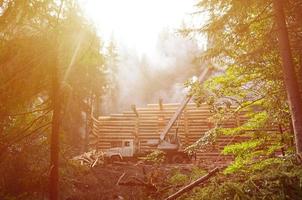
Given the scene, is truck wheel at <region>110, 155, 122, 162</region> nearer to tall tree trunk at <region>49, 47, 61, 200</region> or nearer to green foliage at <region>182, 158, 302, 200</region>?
tall tree trunk at <region>49, 47, 61, 200</region>

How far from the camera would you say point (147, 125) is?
27.0 m

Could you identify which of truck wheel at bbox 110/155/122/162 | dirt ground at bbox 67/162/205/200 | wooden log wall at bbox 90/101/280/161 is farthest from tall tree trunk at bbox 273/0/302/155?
wooden log wall at bbox 90/101/280/161

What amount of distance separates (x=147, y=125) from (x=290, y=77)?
819 inches

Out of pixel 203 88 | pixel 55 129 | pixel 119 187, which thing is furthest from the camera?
pixel 119 187

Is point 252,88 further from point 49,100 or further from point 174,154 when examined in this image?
point 174,154

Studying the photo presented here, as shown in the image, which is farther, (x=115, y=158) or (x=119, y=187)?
(x=115, y=158)

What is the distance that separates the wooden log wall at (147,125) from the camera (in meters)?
26.0

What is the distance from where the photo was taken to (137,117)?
2728 cm

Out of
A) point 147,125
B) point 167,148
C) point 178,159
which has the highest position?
point 147,125

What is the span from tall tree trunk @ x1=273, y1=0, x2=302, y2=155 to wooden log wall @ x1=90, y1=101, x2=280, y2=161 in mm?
18615

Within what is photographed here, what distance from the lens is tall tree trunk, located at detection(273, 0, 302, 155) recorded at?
6.38 m

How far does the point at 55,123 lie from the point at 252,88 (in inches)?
206

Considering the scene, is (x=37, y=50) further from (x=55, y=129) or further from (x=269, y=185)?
(x=269, y=185)

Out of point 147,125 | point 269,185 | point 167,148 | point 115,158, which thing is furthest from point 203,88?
point 147,125
